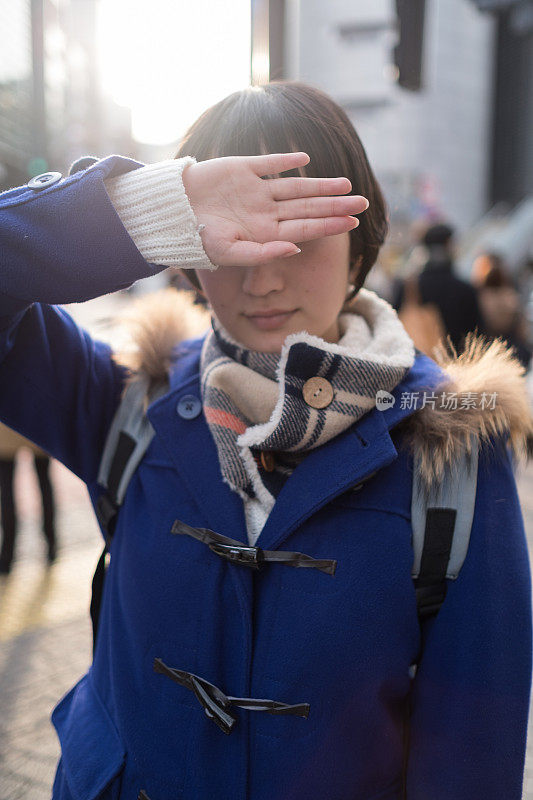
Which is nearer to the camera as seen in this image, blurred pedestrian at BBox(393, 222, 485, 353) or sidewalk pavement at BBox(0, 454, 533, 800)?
sidewalk pavement at BBox(0, 454, 533, 800)

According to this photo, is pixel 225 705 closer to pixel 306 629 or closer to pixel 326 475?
pixel 306 629

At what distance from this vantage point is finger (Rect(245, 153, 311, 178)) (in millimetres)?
1077

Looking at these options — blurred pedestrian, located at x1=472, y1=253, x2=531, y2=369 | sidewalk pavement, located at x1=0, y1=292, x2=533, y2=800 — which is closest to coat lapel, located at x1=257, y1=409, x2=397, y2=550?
sidewalk pavement, located at x1=0, y1=292, x2=533, y2=800

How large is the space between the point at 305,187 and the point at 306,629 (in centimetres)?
76

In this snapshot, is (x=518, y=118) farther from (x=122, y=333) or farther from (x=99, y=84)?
(x=99, y=84)

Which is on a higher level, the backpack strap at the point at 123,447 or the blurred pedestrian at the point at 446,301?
the backpack strap at the point at 123,447

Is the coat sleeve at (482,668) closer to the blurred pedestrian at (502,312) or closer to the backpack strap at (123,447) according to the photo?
the backpack strap at (123,447)

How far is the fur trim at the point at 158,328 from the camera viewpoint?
154 centimetres

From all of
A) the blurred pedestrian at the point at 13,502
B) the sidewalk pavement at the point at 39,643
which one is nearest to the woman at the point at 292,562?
the sidewalk pavement at the point at 39,643

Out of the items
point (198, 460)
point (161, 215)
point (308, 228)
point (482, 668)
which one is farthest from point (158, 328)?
point (482, 668)

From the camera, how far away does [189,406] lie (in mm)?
1403

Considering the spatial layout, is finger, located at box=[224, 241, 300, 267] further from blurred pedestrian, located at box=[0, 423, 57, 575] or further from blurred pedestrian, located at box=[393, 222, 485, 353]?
blurred pedestrian, located at box=[393, 222, 485, 353]

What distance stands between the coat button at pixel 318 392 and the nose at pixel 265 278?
0.63ft

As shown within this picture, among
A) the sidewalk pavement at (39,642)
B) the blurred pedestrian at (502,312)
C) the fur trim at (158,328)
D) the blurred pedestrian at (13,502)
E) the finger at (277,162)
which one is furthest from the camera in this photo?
the blurred pedestrian at (502,312)
